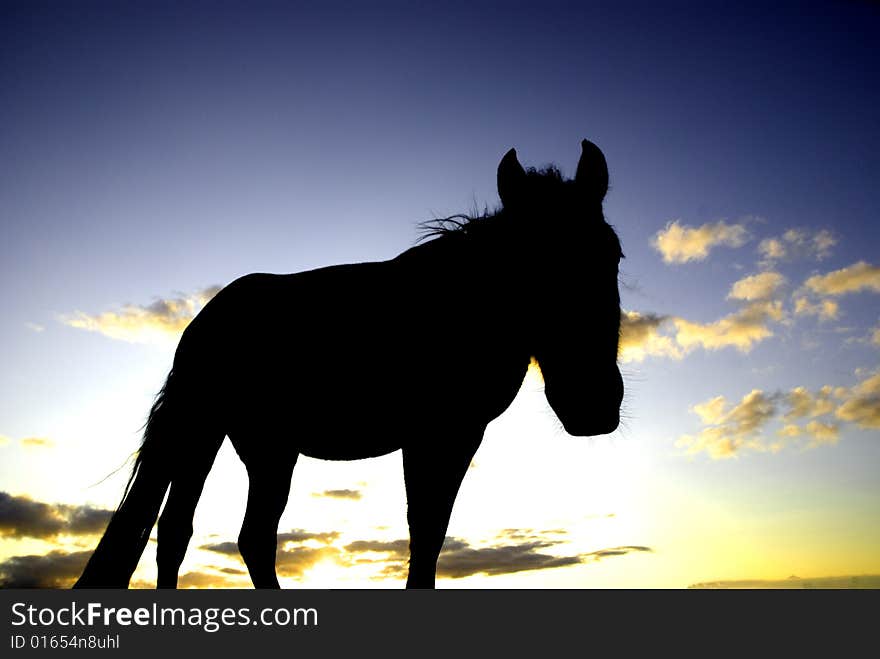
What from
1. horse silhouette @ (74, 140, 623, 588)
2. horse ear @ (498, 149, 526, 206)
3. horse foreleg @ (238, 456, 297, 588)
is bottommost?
horse foreleg @ (238, 456, 297, 588)

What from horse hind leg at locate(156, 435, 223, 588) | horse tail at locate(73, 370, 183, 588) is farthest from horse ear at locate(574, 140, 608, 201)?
horse tail at locate(73, 370, 183, 588)

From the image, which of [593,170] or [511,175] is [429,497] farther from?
[593,170]

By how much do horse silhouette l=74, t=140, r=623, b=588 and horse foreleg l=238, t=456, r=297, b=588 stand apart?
1 centimetres

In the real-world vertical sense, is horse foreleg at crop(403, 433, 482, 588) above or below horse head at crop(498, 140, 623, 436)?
below

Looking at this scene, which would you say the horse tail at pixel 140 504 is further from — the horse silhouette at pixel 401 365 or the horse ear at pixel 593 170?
the horse ear at pixel 593 170

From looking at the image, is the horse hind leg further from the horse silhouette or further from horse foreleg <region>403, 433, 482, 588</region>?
horse foreleg <region>403, 433, 482, 588</region>

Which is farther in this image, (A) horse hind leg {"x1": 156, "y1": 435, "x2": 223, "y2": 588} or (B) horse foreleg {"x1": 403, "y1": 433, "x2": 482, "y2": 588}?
(A) horse hind leg {"x1": 156, "y1": 435, "x2": 223, "y2": 588}

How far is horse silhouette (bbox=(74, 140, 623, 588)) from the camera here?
4188 mm

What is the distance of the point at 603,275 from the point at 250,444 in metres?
2.90

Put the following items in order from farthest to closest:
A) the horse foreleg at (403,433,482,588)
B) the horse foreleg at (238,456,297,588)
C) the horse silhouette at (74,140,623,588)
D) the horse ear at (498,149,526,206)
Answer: the horse foreleg at (238,456,297,588) → the horse ear at (498,149,526,206) → the horse silhouette at (74,140,623,588) → the horse foreleg at (403,433,482,588)

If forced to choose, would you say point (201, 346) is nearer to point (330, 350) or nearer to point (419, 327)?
point (330, 350)

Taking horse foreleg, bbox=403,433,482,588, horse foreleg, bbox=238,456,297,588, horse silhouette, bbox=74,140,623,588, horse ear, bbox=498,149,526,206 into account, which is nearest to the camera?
horse foreleg, bbox=403,433,482,588
